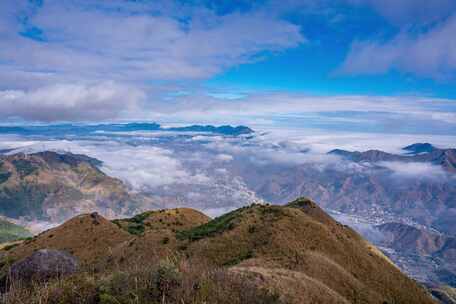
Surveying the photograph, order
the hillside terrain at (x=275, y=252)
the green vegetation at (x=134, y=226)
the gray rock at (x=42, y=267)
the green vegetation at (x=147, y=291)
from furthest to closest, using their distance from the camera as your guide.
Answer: the green vegetation at (x=134, y=226), the hillside terrain at (x=275, y=252), the gray rock at (x=42, y=267), the green vegetation at (x=147, y=291)

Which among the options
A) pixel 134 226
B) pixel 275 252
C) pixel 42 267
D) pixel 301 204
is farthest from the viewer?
pixel 134 226

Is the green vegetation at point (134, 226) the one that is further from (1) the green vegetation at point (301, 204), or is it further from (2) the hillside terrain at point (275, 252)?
(1) the green vegetation at point (301, 204)

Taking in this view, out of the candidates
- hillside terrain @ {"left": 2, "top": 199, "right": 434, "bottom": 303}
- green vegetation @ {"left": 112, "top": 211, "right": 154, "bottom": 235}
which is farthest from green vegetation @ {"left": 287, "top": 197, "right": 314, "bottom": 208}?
green vegetation @ {"left": 112, "top": 211, "right": 154, "bottom": 235}

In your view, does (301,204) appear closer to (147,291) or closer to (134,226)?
(134,226)

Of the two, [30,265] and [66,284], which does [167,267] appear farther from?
[30,265]

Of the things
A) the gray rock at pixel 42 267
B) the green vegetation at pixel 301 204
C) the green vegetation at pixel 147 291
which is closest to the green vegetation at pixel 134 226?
the green vegetation at pixel 301 204

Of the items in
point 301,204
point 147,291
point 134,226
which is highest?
point 147,291

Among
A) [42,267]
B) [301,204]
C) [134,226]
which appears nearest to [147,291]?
[42,267]

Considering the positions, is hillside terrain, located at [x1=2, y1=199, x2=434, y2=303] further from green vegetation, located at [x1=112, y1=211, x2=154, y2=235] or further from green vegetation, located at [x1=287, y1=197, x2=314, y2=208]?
green vegetation, located at [x1=287, y1=197, x2=314, y2=208]

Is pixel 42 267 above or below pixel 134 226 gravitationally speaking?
Result: above
